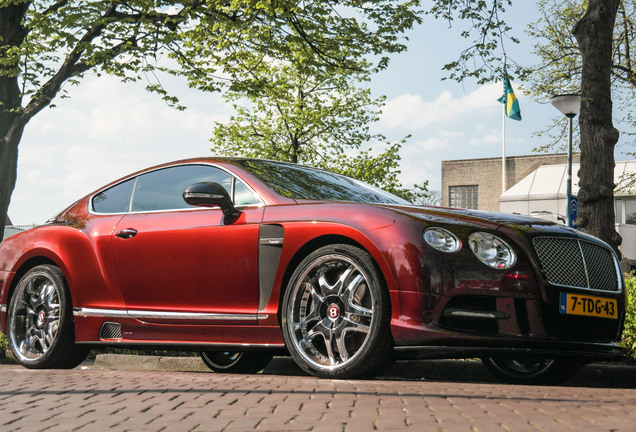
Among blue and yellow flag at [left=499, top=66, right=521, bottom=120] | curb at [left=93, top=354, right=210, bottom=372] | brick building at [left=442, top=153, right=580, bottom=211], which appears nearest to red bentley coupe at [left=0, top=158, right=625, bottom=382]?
curb at [left=93, top=354, right=210, bottom=372]

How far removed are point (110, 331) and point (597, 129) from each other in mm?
6670

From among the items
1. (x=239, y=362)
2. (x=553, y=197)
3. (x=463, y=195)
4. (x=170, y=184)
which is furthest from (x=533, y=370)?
(x=463, y=195)

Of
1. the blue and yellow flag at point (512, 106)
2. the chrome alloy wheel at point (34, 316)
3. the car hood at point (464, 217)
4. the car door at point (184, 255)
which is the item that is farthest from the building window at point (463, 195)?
the car hood at point (464, 217)

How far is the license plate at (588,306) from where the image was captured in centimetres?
488

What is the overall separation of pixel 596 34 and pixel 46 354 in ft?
25.0

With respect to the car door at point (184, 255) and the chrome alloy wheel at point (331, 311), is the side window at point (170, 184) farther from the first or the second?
the chrome alloy wheel at point (331, 311)

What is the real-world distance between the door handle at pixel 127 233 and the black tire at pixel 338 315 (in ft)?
5.42

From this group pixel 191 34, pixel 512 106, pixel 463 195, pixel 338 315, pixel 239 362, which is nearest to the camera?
pixel 338 315

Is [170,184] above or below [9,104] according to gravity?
below

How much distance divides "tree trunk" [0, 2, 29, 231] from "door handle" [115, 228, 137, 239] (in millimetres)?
11145

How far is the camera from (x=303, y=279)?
16.4 ft

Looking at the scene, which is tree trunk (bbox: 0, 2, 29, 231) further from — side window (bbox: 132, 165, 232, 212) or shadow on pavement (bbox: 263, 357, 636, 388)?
shadow on pavement (bbox: 263, 357, 636, 388)

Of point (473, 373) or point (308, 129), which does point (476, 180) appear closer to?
point (308, 129)

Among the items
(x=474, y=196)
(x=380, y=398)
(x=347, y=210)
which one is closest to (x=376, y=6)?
(x=347, y=210)
